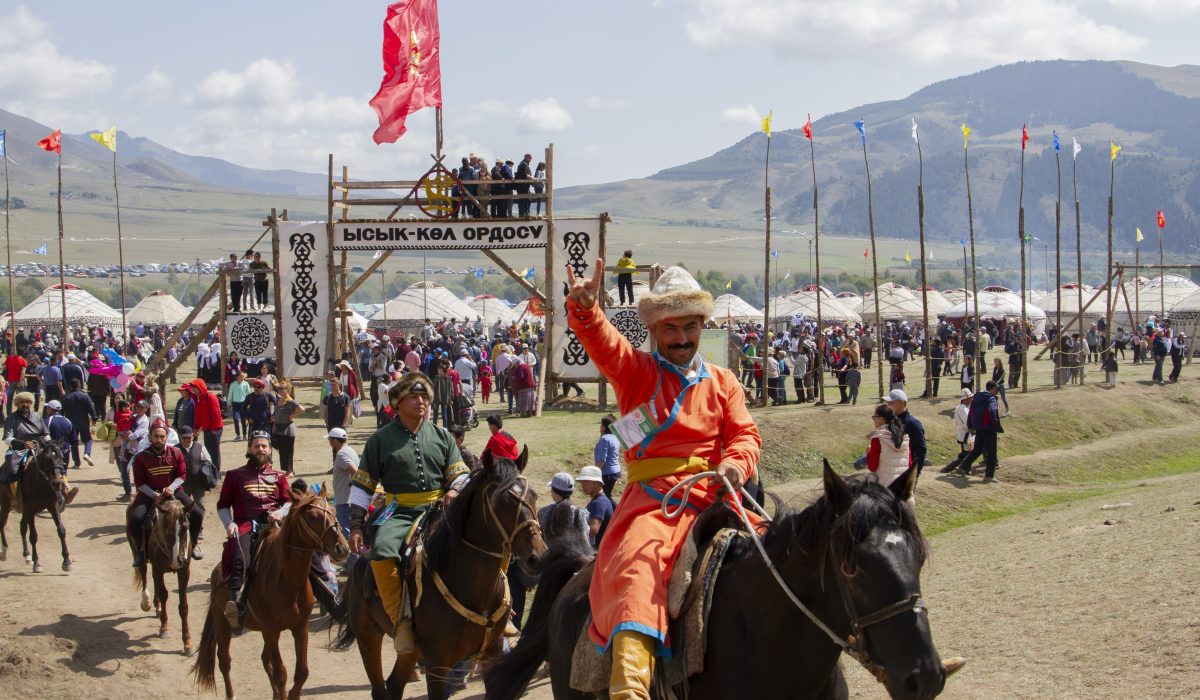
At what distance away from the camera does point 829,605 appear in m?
4.77

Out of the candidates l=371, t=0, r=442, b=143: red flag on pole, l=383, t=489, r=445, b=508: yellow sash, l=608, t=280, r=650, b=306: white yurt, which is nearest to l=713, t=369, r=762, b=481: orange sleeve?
l=608, t=280, r=650, b=306: white yurt

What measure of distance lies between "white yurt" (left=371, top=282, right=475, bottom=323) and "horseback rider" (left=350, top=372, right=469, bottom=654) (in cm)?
5032

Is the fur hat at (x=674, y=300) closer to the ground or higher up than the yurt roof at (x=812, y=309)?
closer to the ground

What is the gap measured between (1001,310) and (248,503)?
164 ft

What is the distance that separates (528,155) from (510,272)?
299cm

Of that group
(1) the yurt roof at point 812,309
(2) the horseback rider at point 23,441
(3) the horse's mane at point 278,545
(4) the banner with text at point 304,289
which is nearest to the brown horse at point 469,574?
(3) the horse's mane at point 278,545

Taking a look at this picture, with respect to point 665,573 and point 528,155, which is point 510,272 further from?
point 665,573

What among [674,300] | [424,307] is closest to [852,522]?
[674,300]

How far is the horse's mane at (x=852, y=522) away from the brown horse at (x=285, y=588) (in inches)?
224

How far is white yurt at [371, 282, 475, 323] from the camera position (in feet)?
199

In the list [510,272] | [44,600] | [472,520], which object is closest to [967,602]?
[472,520]

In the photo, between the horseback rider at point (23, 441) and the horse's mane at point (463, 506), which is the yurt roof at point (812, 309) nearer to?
the horseback rider at point (23, 441)

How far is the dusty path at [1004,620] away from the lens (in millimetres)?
9109

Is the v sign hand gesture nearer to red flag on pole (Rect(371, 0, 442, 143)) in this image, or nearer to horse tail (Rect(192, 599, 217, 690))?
horse tail (Rect(192, 599, 217, 690))
